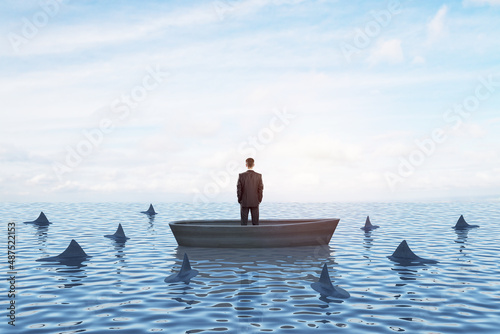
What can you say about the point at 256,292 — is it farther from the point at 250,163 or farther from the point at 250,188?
the point at 250,163

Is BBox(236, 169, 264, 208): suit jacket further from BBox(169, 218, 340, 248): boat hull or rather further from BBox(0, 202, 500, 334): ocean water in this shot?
BBox(0, 202, 500, 334): ocean water

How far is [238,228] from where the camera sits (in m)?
16.6

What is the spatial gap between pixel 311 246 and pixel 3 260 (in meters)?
11.8

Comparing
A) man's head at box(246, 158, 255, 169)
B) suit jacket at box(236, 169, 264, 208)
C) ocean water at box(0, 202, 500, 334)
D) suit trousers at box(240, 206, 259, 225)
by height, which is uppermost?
man's head at box(246, 158, 255, 169)

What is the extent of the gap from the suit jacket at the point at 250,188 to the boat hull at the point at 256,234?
3.55 feet

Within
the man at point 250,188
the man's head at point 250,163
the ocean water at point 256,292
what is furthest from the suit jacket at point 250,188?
the ocean water at point 256,292

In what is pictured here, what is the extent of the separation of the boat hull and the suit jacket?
42.6 inches

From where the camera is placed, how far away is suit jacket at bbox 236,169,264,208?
16.9 meters

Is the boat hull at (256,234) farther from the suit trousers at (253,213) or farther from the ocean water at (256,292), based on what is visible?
the suit trousers at (253,213)

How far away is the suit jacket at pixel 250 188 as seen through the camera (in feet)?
55.5

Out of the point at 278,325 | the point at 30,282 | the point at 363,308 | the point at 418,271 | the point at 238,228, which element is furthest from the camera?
the point at 238,228

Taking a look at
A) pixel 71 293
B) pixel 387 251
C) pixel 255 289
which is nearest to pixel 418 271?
pixel 387 251

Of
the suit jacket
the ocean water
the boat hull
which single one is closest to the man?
→ the suit jacket

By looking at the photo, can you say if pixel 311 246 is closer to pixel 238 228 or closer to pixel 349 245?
pixel 349 245
